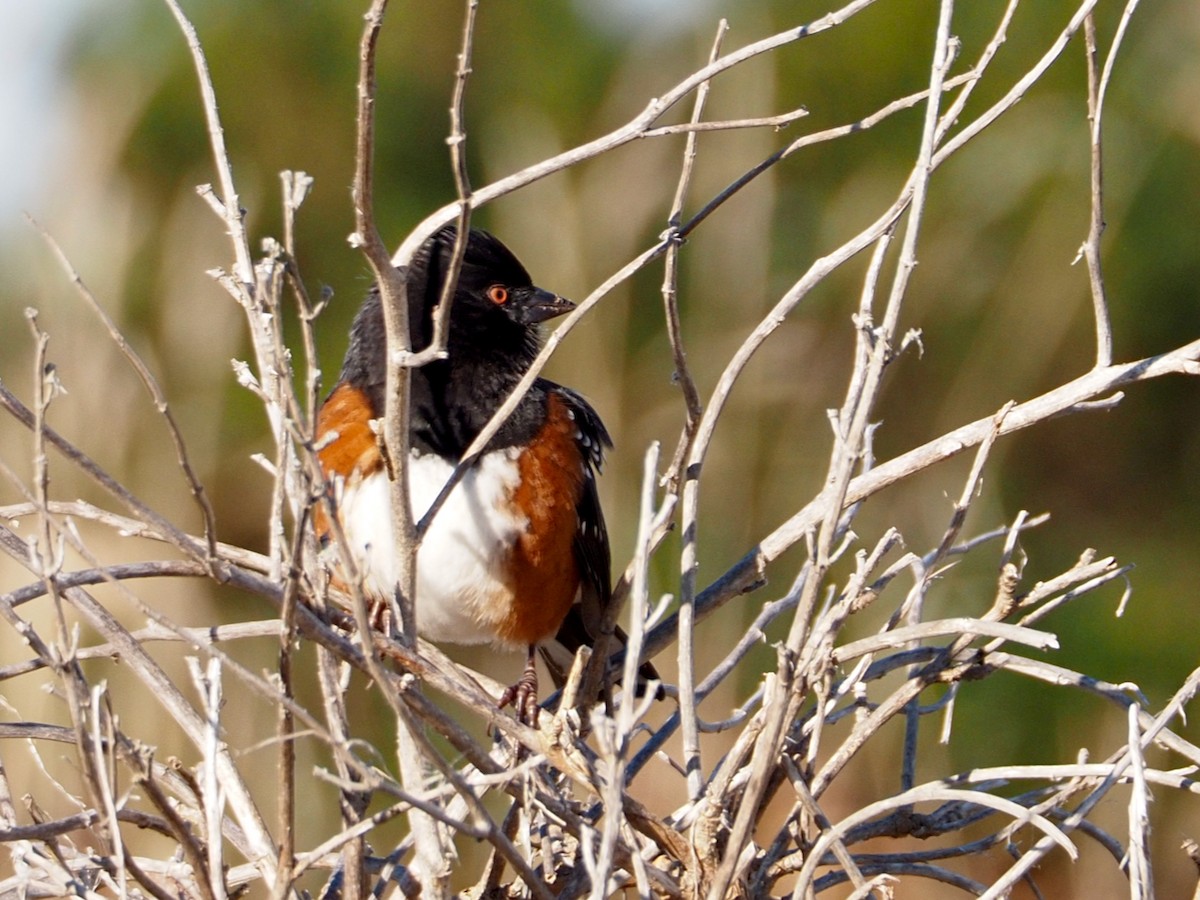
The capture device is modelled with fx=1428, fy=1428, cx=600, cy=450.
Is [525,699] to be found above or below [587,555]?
below

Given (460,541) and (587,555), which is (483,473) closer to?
(460,541)

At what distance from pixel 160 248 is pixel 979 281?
9.04ft

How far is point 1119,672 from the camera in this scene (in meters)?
4.17

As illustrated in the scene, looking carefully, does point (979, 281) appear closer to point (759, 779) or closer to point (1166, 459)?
point (1166, 459)

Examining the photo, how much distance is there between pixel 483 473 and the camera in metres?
2.45

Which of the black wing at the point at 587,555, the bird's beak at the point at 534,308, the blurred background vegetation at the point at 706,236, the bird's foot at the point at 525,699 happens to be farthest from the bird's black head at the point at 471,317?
the blurred background vegetation at the point at 706,236

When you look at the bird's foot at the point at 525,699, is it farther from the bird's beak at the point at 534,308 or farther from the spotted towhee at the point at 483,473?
the bird's beak at the point at 534,308

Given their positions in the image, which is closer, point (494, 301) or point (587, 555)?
point (587, 555)

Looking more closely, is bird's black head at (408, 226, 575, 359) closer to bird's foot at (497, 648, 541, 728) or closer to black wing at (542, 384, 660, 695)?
black wing at (542, 384, 660, 695)

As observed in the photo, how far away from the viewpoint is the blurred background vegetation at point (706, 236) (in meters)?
4.41

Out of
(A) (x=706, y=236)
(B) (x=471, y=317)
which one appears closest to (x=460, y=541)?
(B) (x=471, y=317)

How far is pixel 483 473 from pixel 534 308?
463 mm

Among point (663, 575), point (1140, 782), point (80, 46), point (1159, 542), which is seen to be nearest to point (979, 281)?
point (1159, 542)

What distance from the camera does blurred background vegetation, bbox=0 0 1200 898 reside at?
14.5 feet
